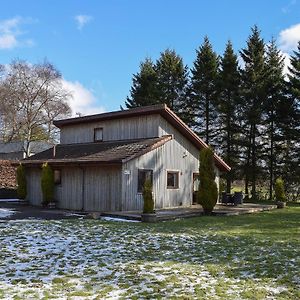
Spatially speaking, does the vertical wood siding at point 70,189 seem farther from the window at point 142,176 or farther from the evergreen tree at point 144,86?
the evergreen tree at point 144,86

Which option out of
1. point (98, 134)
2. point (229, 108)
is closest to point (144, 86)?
point (229, 108)

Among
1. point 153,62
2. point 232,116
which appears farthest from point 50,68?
point 232,116

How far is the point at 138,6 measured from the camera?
13766 mm

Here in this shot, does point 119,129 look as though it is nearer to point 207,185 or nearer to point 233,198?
point 207,185

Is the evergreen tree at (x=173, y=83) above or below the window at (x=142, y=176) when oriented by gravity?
above

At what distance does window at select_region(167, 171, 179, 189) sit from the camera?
62.1 ft

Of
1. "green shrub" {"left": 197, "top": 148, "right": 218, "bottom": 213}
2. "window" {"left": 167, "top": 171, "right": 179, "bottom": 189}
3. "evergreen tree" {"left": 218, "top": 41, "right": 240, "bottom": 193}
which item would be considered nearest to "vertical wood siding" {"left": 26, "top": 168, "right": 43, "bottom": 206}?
"window" {"left": 167, "top": 171, "right": 179, "bottom": 189}

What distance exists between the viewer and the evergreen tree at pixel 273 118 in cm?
2798

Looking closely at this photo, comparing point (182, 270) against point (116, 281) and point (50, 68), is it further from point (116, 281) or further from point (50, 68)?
point (50, 68)

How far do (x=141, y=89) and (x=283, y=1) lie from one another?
25220 mm

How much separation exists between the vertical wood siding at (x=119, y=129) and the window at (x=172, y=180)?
2.18 m

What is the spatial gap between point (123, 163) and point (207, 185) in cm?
387

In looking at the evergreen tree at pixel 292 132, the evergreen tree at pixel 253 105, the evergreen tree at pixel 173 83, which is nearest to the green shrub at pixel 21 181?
the evergreen tree at pixel 173 83

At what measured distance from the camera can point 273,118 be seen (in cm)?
2809
